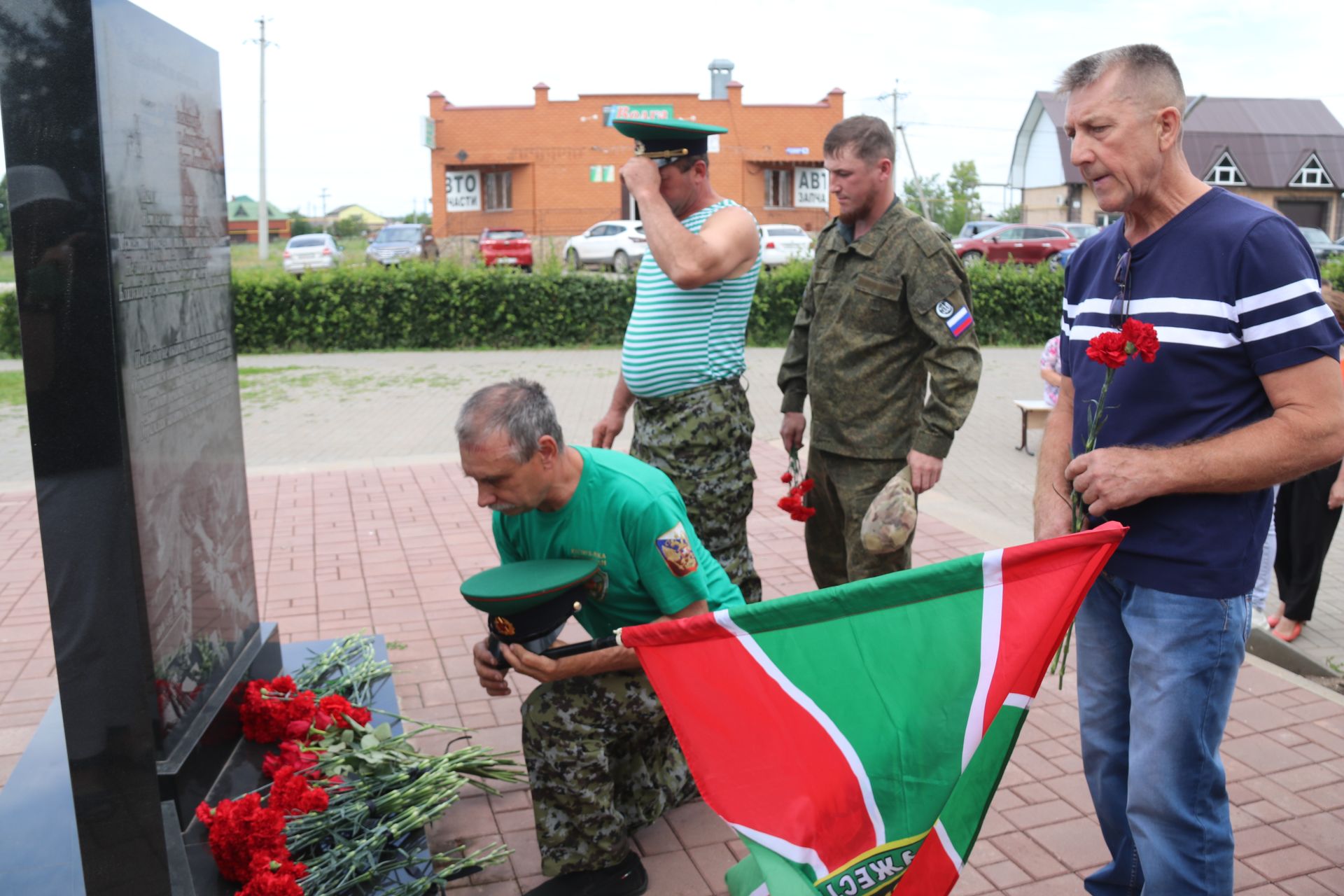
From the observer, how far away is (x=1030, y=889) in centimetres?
305

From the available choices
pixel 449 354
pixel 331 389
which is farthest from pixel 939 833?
pixel 449 354

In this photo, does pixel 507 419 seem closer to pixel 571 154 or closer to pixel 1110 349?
pixel 1110 349

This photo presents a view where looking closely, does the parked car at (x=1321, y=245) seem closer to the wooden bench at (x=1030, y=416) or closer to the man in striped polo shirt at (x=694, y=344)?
the wooden bench at (x=1030, y=416)

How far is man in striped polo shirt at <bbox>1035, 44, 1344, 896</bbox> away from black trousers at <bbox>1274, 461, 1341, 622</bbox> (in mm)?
3122

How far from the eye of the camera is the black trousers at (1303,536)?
5.12 meters

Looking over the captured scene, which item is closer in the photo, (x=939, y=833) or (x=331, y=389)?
(x=939, y=833)

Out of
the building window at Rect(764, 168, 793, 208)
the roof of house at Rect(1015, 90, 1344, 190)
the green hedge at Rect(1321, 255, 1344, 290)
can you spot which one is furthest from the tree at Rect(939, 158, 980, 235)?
the green hedge at Rect(1321, 255, 1344, 290)

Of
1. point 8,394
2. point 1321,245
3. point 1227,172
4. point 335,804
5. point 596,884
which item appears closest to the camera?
point 596,884

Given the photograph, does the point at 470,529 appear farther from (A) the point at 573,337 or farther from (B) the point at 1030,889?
(A) the point at 573,337

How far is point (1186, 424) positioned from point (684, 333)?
5.87 ft

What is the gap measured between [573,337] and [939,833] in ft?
52.2

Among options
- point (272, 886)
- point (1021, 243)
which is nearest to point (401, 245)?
point (1021, 243)

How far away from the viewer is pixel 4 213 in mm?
2371

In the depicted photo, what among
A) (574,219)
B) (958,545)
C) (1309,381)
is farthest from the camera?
(574,219)
